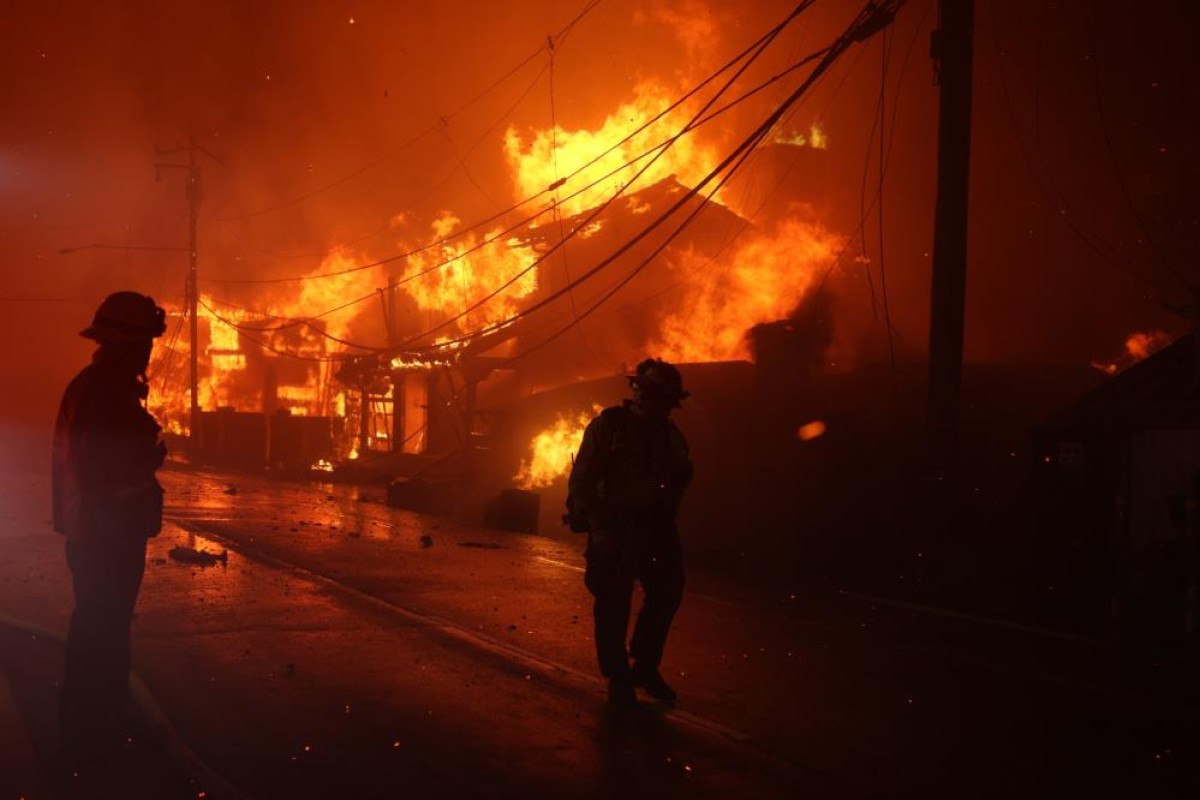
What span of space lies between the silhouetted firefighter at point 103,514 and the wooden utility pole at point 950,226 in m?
9.89

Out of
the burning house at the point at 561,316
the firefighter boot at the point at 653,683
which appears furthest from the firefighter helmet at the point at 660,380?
the burning house at the point at 561,316

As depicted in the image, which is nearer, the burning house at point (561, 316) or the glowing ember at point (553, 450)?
the glowing ember at point (553, 450)

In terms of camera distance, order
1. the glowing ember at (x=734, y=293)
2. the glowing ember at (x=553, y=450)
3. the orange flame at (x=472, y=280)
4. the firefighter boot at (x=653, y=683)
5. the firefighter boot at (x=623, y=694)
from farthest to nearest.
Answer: the orange flame at (x=472, y=280)
the glowing ember at (x=734, y=293)
the glowing ember at (x=553, y=450)
the firefighter boot at (x=653, y=683)
the firefighter boot at (x=623, y=694)

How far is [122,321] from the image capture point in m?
5.69

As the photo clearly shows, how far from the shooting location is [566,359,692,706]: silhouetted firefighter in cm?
702

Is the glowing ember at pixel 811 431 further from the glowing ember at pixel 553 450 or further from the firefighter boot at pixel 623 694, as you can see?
the firefighter boot at pixel 623 694

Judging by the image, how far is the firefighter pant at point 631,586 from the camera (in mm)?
7020

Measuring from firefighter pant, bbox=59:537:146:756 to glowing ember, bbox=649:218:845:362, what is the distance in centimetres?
3379

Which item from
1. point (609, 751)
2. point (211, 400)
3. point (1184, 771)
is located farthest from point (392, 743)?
point (211, 400)

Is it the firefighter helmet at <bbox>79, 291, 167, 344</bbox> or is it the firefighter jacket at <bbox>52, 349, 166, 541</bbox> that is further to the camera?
the firefighter helmet at <bbox>79, 291, 167, 344</bbox>

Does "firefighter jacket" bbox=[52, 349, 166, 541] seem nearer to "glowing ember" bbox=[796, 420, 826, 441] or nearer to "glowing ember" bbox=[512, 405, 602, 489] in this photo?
"glowing ember" bbox=[796, 420, 826, 441]

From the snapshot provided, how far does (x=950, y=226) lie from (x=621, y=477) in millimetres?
7898

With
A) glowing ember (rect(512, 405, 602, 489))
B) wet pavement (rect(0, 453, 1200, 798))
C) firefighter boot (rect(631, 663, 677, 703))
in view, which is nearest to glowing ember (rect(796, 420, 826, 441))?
glowing ember (rect(512, 405, 602, 489))

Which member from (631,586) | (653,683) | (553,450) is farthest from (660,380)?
(553,450)
